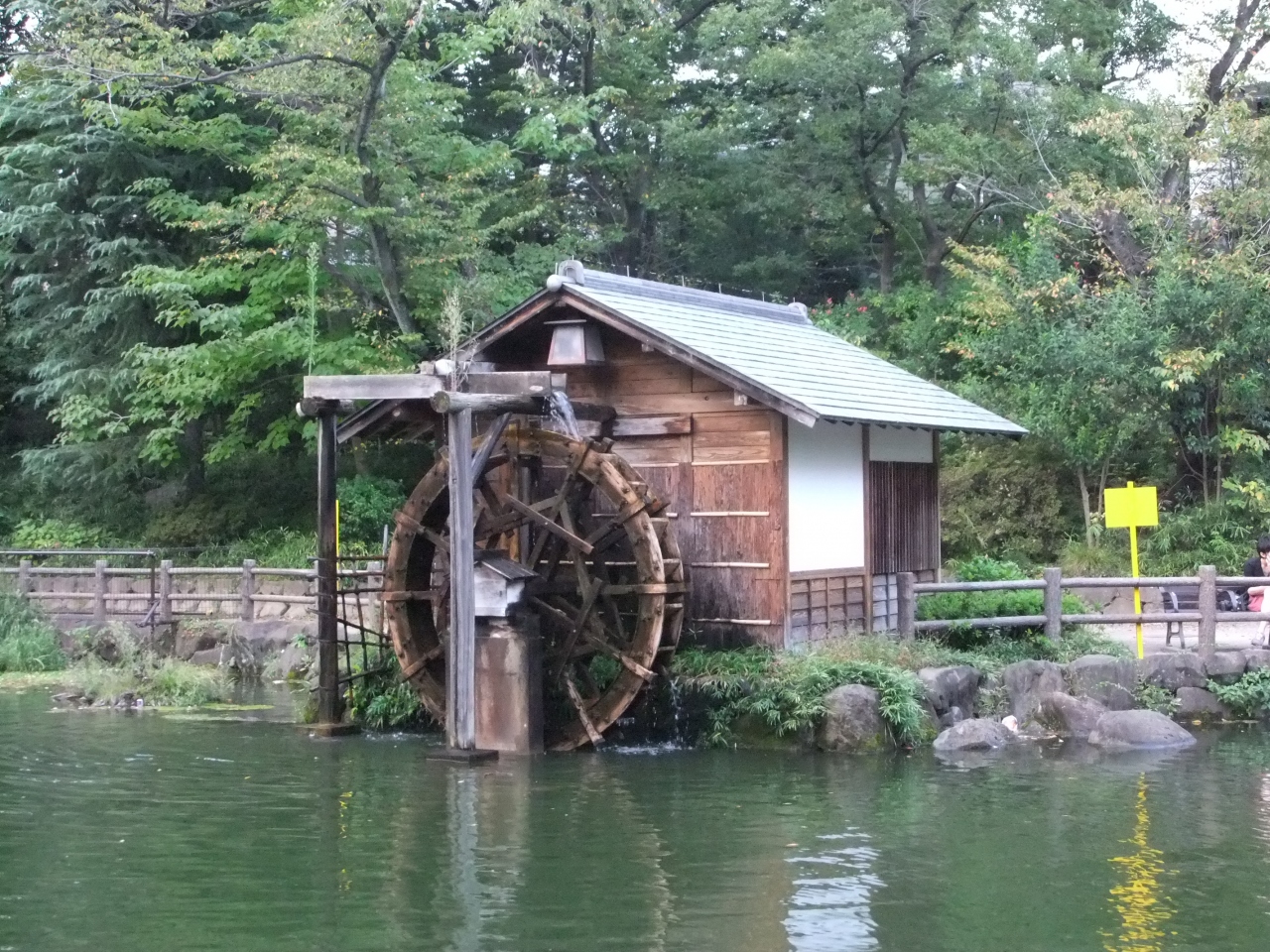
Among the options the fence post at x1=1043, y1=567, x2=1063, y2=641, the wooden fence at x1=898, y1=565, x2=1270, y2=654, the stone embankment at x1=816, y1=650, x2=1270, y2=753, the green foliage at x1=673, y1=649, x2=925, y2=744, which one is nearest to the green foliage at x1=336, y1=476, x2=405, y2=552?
the wooden fence at x1=898, y1=565, x2=1270, y2=654

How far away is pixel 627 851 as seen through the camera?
32.3ft

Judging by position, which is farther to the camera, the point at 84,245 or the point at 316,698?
the point at 84,245

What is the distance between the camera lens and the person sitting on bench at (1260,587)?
16.3m

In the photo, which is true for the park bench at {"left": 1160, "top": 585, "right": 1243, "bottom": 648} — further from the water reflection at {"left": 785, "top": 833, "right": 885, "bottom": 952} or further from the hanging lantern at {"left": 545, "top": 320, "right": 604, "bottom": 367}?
the water reflection at {"left": 785, "top": 833, "right": 885, "bottom": 952}

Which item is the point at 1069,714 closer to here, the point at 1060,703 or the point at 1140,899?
the point at 1060,703

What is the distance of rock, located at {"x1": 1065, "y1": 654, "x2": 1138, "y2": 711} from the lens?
1499cm

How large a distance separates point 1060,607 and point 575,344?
5.85 metres

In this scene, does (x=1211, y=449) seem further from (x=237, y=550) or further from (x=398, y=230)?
(x=237, y=550)

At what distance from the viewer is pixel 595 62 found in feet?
91.0

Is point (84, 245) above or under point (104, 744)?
above

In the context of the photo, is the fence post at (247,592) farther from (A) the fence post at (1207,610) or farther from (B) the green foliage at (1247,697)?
(B) the green foliage at (1247,697)

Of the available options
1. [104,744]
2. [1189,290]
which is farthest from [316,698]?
[1189,290]

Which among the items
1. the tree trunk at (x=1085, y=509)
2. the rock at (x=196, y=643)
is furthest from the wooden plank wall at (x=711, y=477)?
the tree trunk at (x=1085, y=509)

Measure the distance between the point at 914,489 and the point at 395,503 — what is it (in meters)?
9.66
